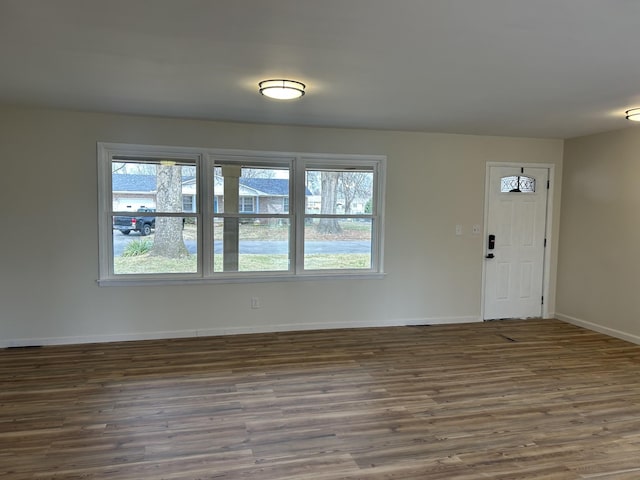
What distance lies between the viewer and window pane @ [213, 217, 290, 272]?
4.92 metres

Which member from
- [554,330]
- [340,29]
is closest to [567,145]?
[554,330]

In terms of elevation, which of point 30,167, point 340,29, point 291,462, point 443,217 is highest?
point 340,29

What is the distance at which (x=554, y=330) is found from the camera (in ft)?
17.3

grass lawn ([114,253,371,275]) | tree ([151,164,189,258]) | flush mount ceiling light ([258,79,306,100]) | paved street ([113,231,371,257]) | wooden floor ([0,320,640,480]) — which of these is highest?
flush mount ceiling light ([258,79,306,100])

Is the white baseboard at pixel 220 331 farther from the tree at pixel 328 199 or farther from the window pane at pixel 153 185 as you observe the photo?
the window pane at pixel 153 185

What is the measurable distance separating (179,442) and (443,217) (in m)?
3.99

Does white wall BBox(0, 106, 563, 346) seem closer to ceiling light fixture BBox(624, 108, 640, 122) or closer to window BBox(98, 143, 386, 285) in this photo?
window BBox(98, 143, 386, 285)

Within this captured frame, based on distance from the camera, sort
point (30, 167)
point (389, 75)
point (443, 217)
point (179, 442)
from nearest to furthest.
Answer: point (179, 442), point (389, 75), point (30, 167), point (443, 217)

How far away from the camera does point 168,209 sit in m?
4.75

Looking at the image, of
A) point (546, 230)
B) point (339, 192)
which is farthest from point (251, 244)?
point (546, 230)

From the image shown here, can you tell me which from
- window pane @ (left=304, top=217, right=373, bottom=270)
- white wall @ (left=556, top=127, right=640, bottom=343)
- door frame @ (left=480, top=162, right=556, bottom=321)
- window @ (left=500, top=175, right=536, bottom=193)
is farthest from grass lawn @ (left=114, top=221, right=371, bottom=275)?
white wall @ (left=556, top=127, right=640, bottom=343)

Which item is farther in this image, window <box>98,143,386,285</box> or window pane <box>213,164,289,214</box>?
window pane <box>213,164,289,214</box>

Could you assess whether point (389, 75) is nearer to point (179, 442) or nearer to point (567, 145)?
point (179, 442)

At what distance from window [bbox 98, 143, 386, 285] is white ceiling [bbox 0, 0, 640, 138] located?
0.70 metres
